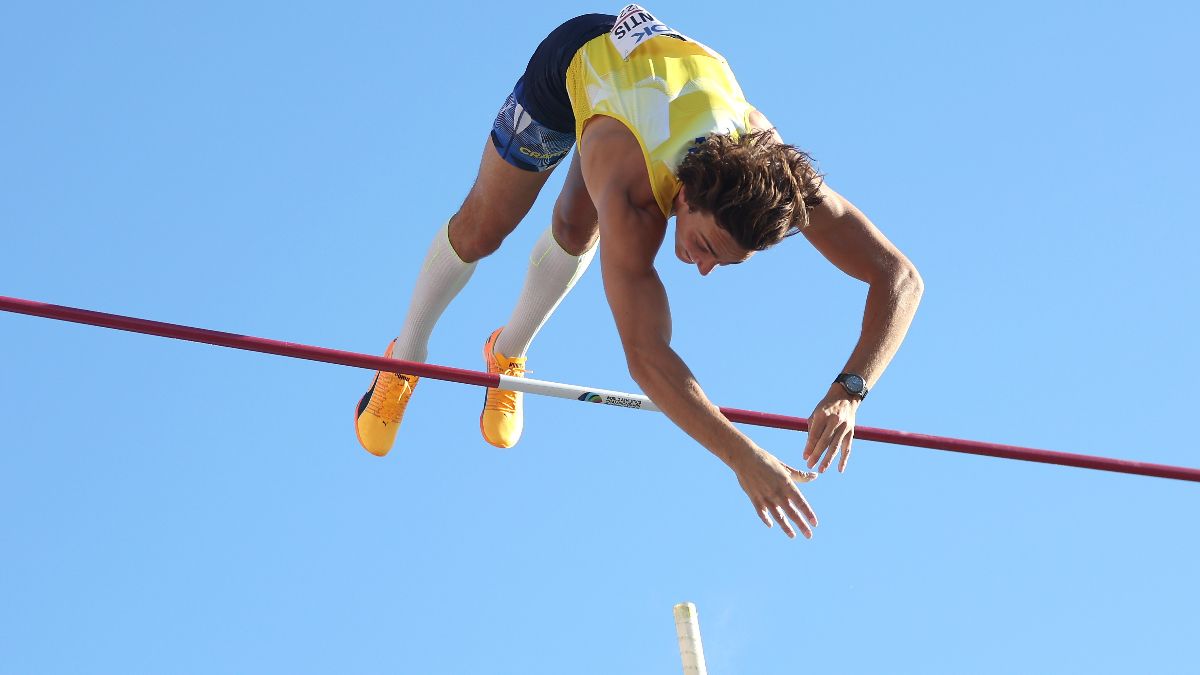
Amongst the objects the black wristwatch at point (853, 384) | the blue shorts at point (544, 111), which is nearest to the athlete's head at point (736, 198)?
the black wristwatch at point (853, 384)

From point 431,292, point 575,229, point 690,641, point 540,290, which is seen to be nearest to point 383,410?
point 431,292

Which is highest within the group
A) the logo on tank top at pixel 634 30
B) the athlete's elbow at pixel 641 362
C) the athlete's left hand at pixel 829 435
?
the logo on tank top at pixel 634 30

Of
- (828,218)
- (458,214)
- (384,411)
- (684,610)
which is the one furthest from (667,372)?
(684,610)

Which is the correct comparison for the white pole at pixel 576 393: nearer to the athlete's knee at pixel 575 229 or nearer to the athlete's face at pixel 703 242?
the athlete's knee at pixel 575 229

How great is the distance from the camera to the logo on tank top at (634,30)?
6.15 m

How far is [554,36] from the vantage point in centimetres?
662

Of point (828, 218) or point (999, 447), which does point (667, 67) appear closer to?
point (828, 218)

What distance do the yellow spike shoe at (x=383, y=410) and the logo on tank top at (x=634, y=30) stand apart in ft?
6.51

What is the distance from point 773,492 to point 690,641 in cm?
341

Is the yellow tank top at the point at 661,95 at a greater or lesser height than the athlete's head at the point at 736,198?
greater

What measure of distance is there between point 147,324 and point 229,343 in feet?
1.05

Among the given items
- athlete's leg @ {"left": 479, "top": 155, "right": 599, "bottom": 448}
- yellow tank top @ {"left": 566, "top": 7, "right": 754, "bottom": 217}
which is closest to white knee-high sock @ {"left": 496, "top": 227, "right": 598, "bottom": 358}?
athlete's leg @ {"left": 479, "top": 155, "right": 599, "bottom": 448}

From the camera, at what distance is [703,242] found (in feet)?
18.0

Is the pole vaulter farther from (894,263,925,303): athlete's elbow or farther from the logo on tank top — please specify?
the logo on tank top
